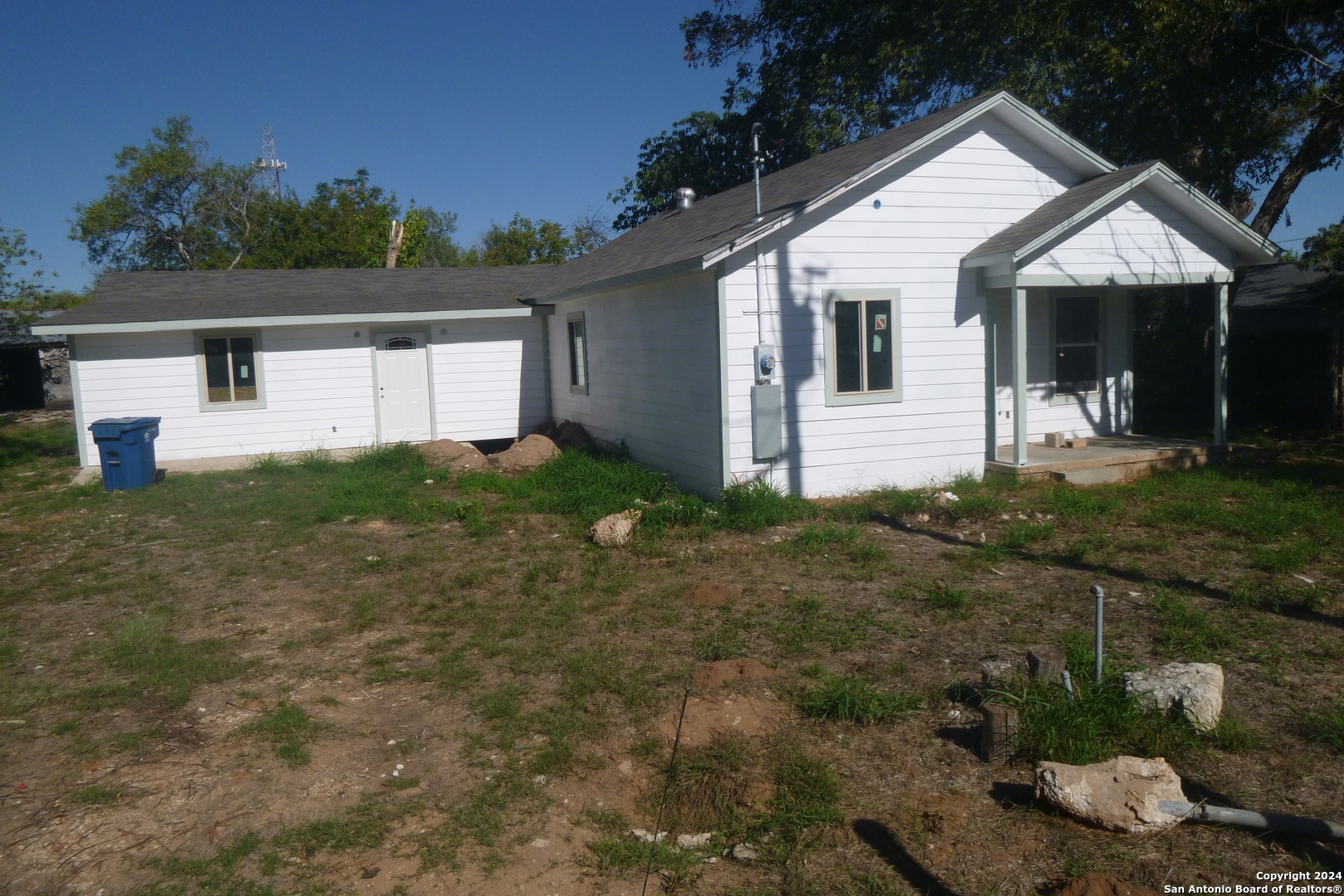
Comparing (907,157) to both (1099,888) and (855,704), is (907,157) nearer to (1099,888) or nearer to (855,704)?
(855,704)

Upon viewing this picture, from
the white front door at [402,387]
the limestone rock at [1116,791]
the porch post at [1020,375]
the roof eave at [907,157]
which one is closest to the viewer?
the limestone rock at [1116,791]

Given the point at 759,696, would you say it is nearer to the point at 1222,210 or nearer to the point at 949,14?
the point at 1222,210

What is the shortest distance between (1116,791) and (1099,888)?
56cm

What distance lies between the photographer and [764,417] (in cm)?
1077

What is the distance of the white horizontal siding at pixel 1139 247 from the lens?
Result: 38.0ft

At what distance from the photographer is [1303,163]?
15.8 m

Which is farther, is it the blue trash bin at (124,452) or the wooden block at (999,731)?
the blue trash bin at (124,452)

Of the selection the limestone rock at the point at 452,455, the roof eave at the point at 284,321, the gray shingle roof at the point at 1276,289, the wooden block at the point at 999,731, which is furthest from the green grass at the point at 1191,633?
the gray shingle roof at the point at 1276,289

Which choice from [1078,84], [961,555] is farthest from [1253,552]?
[1078,84]

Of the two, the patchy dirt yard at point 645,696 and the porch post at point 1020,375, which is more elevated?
the porch post at point 1020,375

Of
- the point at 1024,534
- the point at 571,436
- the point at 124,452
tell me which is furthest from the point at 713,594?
the point at 124,452

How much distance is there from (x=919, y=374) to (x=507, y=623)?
644 centimetres

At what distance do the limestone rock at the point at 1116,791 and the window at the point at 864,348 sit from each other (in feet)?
23.9

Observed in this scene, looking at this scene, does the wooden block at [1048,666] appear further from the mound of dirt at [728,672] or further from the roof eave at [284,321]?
the roof eave at [284,321]
